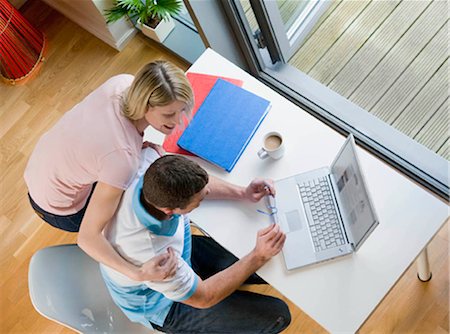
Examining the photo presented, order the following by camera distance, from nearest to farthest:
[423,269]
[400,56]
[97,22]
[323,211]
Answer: [323,211] → [423,269] → [400,56] → [97,22]

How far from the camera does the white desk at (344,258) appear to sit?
5.40 feet

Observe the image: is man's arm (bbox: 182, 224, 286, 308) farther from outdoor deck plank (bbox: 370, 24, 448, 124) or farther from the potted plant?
the potted plant

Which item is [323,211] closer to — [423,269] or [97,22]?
[423,269]

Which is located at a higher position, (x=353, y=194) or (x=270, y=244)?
(x=353, y=194)

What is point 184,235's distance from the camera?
182 cm

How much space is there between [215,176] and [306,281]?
46cm

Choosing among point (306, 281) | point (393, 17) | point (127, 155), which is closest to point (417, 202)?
point (306, 281)

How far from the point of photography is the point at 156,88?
1618 mm

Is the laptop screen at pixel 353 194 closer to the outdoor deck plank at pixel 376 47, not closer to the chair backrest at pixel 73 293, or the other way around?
the chair backrest at pixel 73 293

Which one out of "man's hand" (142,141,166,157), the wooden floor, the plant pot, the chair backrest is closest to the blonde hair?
"man's hand" (142,141,166,157)

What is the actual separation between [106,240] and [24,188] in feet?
4.55

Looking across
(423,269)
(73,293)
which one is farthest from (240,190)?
(423,269)

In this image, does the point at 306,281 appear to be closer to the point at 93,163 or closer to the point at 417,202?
the point at 417,202

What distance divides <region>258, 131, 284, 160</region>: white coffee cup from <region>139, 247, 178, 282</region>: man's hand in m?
0.47
